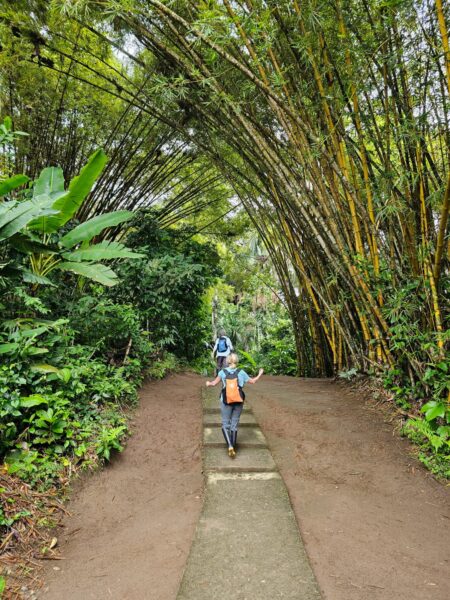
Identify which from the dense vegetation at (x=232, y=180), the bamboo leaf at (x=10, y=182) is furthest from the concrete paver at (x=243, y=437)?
the bamboo leaf at (x=10, y=182)

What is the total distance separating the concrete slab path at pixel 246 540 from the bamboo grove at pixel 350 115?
1552 mm

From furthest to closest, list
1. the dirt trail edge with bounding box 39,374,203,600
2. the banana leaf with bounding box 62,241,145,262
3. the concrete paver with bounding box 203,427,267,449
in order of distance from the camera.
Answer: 1. the banana leaf with bounding box 62,241,145,262
2. the concrete paver with bounding box 203,427,267,449
3. the dirt trail edge with bounding box 39,374,203,600

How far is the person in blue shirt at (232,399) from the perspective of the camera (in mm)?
2660

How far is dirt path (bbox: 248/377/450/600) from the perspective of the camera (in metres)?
1.60

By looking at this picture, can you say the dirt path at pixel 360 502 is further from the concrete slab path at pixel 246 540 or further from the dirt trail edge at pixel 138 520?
the dirt trail edge at pixel 138 520

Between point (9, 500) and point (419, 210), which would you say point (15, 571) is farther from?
point (419, 210)

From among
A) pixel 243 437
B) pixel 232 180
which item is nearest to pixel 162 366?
pixel 243 437

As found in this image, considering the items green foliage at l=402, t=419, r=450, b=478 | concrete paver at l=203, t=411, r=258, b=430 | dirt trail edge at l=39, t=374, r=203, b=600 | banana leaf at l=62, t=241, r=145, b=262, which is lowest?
dirt trail edge at l=39, t=374, r=203, b=600

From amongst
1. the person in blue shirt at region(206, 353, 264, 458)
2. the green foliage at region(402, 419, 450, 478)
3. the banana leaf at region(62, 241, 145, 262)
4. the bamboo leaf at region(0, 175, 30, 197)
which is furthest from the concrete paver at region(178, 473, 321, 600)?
the bamboo leaf at region(0, 175, 30, 197)

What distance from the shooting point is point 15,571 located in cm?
172

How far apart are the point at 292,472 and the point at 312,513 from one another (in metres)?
0.45

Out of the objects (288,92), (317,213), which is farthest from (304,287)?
(288,92)

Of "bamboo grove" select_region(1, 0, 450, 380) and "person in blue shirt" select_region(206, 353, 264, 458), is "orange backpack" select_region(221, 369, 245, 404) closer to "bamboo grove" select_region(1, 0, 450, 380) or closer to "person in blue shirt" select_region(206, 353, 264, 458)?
"person in blue shirt" select_region(206, 353, 264, 458)

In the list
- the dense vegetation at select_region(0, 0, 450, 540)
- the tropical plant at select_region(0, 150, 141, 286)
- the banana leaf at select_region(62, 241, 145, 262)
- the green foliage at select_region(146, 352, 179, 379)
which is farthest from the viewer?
the green foliage at select_region(146, 352, 179, 379)
